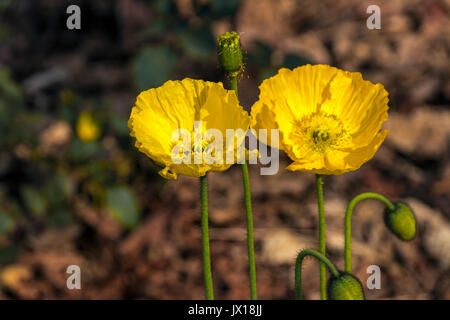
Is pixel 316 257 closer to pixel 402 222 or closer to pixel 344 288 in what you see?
pixel 344 288

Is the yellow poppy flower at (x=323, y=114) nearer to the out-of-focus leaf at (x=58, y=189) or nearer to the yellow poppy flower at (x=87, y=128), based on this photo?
the yellow poppy flower at (x=87, y=128)

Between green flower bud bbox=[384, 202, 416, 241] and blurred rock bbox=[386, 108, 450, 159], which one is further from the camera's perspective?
blurred rock bbox=[386, 108, 450, 159]

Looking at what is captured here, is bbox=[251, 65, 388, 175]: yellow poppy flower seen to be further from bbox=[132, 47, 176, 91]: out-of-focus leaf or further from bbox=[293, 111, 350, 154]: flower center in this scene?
bbox=[132, 47, 176, 91]: out-of-focus leaf

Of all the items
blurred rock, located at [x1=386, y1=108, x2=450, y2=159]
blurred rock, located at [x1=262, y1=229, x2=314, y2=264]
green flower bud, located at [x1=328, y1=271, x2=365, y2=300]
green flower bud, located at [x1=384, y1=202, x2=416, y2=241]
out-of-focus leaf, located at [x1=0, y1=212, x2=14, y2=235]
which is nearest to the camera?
green flower bud, located at [x1=328, y1=271, x2=365, y2=300]

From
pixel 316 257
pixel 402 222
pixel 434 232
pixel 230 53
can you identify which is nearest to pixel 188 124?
pixel 230 53

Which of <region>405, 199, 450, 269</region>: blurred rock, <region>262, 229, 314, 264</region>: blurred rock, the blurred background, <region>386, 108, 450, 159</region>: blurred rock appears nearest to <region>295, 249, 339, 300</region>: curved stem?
the blurred background

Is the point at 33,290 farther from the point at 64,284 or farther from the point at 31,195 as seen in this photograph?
the point at 31,195
